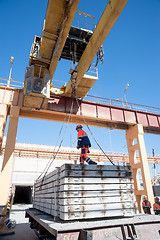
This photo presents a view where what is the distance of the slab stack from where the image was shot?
336cm

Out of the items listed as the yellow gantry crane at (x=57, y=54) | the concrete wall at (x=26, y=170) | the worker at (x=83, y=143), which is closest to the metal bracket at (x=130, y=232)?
the worker at (x=83, y=143)

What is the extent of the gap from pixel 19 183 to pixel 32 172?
2.56 metres

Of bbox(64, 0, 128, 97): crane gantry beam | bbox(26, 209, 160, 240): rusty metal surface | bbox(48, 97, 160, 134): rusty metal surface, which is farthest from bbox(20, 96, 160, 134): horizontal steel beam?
bbox(26, 209, 160, 240): rusty metal surface

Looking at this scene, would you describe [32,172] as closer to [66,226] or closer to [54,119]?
[54,119]

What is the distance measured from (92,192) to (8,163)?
23.2 ft

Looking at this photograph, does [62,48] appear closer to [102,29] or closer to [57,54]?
[57,54]

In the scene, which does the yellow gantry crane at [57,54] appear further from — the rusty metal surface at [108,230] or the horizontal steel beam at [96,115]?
the rusty metal surface at [108,230]

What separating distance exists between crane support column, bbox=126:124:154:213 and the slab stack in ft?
29.9

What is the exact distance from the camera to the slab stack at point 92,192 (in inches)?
132

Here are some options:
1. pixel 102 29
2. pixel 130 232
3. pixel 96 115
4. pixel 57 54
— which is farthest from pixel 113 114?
pixel 130 232

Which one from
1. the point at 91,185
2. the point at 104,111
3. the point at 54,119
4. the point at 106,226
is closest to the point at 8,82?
the point at 54,119

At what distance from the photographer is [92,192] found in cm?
358

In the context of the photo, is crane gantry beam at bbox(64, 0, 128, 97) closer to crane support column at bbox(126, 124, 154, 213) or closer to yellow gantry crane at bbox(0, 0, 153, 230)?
yellow gantry crane at bbox(0, 0, 153, 230)

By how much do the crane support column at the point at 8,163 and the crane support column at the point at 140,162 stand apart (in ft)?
29.4
